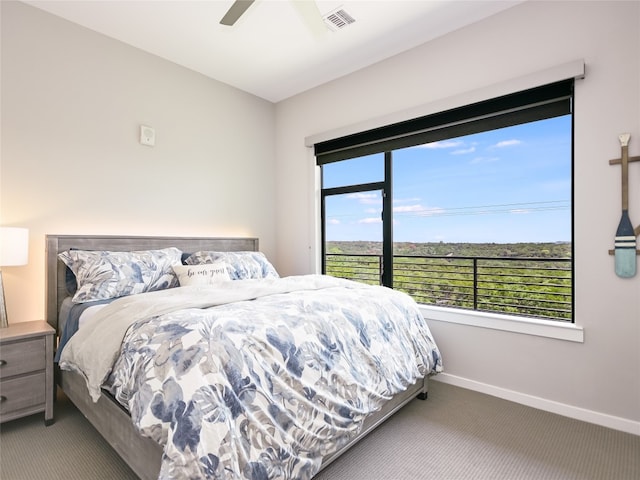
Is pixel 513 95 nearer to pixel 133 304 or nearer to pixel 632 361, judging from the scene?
pixel 632 361

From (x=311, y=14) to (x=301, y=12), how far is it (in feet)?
0.22

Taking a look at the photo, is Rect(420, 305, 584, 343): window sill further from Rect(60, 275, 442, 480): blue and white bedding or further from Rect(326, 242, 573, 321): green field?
Rect(60, 275, 442, 480): blue and white bedding

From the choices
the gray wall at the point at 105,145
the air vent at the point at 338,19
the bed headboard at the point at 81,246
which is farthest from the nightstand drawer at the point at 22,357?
the air vent at the point at 338,19

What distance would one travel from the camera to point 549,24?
92.3 inches

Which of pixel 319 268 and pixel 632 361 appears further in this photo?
pixel 319 268

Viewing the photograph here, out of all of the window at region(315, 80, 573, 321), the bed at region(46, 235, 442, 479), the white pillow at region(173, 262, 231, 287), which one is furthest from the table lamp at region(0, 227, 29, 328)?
the window at region(315, 80, 573, 321)

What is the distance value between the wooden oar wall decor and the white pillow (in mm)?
2651

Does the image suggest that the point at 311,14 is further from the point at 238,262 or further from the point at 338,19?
the point at 238,262

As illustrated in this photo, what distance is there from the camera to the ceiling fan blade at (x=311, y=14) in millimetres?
1874

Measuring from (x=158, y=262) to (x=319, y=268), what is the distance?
1716mm

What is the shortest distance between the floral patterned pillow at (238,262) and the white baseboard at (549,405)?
174 centimetres

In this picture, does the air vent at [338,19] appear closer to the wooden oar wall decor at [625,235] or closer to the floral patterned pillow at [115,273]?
the wooden oar wall decor at [625,235]

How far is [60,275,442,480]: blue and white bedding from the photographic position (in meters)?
1.14

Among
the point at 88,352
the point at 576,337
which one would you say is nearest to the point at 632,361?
the point at 576,337
